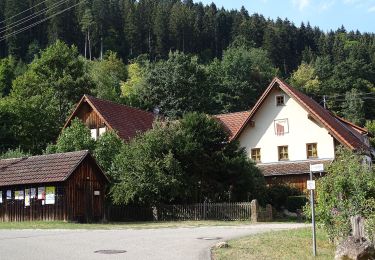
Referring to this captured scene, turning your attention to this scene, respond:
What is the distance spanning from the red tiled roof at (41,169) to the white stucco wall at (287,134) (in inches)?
760

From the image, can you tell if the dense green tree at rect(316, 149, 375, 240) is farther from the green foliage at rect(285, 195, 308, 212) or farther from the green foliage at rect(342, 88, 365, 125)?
the green foliage at rect(342, 88, 365, 125)

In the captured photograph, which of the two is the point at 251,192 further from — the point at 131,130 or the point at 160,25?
the point at 160,25

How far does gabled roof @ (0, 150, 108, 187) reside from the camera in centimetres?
3156

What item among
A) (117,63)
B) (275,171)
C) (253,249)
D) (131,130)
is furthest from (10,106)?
(117,63)

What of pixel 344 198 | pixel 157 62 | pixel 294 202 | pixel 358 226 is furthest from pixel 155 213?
pixel 157 62

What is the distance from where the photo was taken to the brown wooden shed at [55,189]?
3153 centimetres

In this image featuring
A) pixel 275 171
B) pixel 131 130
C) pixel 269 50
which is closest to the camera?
pixel 275 171

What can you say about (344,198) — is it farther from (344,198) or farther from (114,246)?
(114,246)

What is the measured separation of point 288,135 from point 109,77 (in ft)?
185

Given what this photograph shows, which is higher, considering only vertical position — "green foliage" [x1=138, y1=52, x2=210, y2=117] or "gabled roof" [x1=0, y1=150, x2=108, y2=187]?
"green foliage" [x1=138, y1=52, x2=210, y2=117]

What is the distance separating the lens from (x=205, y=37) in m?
144

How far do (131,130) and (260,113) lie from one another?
37.6ft

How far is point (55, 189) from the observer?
31.8m

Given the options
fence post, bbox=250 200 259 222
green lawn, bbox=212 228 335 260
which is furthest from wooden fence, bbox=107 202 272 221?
green lawn, bbox=212 228 335 260
